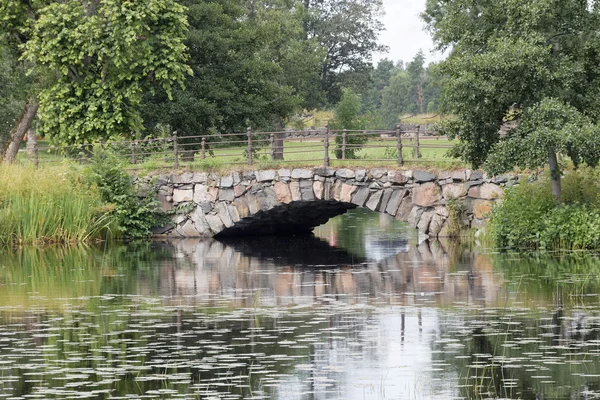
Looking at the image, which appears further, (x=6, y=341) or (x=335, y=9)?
(x=335, y=9)

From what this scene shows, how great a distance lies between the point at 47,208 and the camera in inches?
1110

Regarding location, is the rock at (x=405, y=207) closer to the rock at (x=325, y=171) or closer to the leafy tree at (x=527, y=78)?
the rock at (x=325, y=171)

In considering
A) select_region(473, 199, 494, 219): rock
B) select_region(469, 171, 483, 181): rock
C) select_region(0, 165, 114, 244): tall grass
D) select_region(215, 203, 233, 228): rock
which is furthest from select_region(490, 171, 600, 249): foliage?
select_region(0, 165, 114, 244): tall grass

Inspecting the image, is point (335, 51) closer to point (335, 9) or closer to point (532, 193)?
point (335, 9)

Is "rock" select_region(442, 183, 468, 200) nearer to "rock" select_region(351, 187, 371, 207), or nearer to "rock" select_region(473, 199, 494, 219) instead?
"rock" select_region(473, 199, 494, 219)

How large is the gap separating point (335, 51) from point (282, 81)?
13031mm

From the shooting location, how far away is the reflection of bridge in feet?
55.0

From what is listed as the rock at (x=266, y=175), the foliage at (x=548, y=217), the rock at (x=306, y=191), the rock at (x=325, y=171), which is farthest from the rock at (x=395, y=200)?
the rock at (x=266, y=175)

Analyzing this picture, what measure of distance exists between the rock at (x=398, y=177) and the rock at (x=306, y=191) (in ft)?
7.31

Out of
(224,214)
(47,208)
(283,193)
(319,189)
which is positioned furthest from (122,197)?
(319,189)

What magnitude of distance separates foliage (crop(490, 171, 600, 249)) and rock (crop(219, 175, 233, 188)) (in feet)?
26.3

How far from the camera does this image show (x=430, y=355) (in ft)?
37.6

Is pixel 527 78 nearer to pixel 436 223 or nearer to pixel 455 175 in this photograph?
pixel 455 175

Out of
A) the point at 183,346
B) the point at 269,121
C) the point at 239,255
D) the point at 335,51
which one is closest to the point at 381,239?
the point at 239,255
